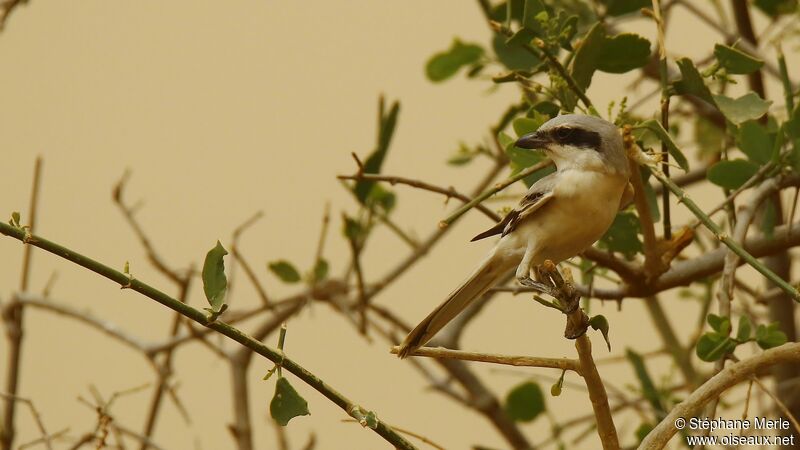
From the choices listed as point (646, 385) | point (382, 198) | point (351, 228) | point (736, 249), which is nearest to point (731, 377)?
point (736, 249)

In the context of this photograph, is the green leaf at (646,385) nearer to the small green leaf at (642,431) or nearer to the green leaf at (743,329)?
the small green leaf at (642,431)

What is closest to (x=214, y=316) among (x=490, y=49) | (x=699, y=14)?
(x=490, y=49)

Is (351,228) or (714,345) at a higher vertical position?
(351,228)

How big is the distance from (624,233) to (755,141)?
18cm

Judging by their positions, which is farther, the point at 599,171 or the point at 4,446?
the point at 4,446

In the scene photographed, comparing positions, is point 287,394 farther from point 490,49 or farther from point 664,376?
point 664,376

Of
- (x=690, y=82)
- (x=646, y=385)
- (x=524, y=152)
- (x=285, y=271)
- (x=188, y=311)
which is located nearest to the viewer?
(x=188, y=311)

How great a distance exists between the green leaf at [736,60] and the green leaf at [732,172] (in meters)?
0.09

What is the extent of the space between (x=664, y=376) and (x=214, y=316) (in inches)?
35.8

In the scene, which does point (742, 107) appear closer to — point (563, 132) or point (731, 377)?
point (563, 132)

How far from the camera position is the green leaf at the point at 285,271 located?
5.42ft

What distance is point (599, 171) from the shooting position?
3.37 ft

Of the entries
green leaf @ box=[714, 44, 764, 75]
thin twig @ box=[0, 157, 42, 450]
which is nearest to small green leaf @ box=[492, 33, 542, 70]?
green leaf @ box=[714, 44, 764, 75]

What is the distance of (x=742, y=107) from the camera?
1028 millimetres
